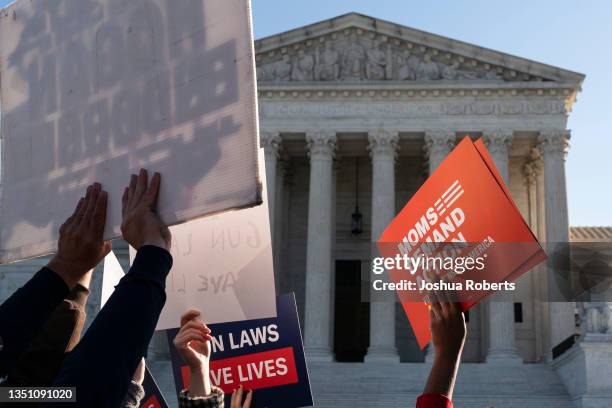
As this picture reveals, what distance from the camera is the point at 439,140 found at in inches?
1518

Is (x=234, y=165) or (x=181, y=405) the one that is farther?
(x=181, y=405)

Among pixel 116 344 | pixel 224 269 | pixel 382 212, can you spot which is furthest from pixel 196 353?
pixel 382 212

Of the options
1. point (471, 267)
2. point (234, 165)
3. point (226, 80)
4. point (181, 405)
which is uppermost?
point (226, 80)

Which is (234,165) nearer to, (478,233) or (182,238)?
(478,233)

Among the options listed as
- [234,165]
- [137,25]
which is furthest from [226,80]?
[137,25]

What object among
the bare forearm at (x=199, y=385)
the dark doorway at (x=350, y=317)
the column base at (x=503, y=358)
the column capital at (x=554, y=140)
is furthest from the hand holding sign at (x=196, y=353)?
the dark doorway at (x=350, y=317)

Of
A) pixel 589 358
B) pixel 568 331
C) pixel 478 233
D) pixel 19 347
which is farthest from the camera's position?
pixel 568 331

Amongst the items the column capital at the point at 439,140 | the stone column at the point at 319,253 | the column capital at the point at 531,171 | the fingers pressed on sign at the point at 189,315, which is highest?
the column capital at the point at 439,140

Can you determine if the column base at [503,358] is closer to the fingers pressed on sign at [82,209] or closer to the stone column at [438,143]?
the stone column at [438,143]

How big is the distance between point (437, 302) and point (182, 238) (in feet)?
7.40

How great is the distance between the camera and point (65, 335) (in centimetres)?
337

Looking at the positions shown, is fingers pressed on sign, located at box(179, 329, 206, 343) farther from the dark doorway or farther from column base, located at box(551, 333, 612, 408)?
the dark doorway

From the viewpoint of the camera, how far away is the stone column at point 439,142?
3841cm

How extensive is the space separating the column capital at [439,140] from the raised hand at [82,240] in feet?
117
